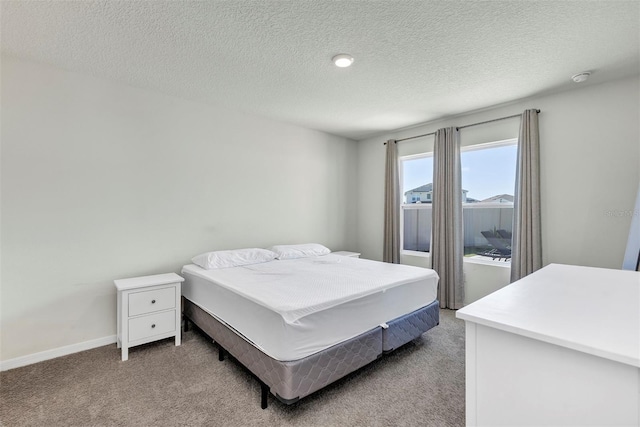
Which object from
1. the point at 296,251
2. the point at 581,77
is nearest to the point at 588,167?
the point at 581,77

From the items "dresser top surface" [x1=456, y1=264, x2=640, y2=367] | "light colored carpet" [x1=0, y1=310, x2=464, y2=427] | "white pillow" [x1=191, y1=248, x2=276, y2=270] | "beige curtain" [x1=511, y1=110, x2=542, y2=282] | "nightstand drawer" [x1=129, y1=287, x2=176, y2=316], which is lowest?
"light colored carpet" [x1=0, y1=310, x2=464, y2=427]

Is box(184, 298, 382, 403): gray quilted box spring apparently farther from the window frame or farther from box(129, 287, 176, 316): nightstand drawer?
the window frame

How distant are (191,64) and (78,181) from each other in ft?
4.84

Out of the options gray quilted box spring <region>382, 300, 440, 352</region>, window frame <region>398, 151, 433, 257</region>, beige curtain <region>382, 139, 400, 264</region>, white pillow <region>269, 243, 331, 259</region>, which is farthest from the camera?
beige curtain <region>382, 139, 400, 264</region>

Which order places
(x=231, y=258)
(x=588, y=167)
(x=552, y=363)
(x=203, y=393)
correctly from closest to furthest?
(x=552, y=363) → (x=203, y=393) → (x=588, y=167) → (x=231, y=258)

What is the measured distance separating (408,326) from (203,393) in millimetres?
1629

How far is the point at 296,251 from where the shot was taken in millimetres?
3516

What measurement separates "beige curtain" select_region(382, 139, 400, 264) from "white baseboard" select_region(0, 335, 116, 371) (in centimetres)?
353

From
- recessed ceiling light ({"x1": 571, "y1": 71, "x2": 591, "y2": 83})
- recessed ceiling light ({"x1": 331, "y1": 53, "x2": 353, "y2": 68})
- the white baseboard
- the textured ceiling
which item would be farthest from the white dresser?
the white baseboard

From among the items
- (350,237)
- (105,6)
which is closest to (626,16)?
(105,6)

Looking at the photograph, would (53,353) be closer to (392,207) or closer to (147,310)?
(147,310)

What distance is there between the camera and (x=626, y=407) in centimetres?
74

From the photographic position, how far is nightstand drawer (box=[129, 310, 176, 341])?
2.35 metres

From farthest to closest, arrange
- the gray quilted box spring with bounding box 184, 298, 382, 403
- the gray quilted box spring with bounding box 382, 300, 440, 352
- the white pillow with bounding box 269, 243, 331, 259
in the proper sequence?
1. the white pillow with bounding box 269, 243, 331, 259
2. the gray quilted box spring with bounding box 382, 300, 440, 352
3. the gray quilted box spring with bounding box 184, 298, 382, 403
